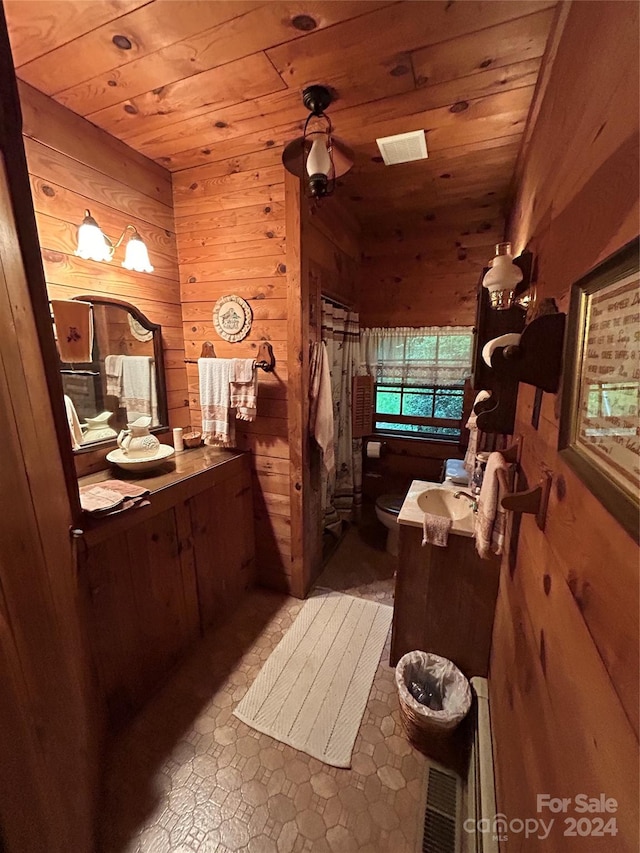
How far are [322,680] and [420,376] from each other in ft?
7.37

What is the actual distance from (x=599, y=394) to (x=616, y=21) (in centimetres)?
66

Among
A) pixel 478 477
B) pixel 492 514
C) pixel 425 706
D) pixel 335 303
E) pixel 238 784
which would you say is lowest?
pixel 238 784

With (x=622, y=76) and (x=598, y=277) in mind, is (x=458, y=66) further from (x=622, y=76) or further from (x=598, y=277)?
(x=598, y=277)

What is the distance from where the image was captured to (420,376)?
2.85 m

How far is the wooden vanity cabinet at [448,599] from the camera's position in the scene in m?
1.43

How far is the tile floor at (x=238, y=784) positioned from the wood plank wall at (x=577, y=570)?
1.64 ft

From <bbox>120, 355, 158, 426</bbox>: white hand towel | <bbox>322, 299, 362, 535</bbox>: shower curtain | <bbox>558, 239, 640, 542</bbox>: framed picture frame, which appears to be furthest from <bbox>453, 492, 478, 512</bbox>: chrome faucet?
<bbox>120, 355, 158, 426</bbox>: white hand towel

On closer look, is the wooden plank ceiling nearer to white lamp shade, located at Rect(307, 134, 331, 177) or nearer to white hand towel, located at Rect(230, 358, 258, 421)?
white lamp shade, located at Rect(307, 134, 331, 177)

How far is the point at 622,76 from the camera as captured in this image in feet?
1.73

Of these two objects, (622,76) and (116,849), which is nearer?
(622,76)

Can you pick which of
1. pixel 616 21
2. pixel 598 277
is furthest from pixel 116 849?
pixel 616 21

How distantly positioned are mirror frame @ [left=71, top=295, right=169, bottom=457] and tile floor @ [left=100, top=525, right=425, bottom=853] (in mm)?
1229

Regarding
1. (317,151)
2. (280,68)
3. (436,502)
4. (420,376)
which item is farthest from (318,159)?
(420,376)

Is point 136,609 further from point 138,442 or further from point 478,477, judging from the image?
point 478,477
